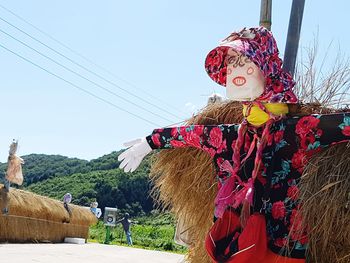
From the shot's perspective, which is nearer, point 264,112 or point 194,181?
point 264,112

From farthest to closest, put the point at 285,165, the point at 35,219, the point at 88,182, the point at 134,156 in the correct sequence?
the point at 88,182 < the point at 35,219 < the point at 134,156 < the point at 285,165

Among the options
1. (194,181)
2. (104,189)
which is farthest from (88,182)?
(194,181)

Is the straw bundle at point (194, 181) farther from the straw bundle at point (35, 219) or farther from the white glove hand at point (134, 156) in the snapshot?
the straw bundle at point (35, 219)

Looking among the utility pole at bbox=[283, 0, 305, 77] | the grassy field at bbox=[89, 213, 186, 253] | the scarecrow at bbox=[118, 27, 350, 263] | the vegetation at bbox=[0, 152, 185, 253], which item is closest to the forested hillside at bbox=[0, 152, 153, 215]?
the vegetation at bbox=[0, 152, 185, 253]

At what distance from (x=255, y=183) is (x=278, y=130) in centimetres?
19

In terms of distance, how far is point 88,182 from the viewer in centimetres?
2431

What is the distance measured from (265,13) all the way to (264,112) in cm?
85

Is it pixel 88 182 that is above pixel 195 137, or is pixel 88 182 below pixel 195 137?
below

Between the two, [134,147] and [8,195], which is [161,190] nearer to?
[134,147]

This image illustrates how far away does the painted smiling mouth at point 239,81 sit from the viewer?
172 cm

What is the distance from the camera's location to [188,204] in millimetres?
1996

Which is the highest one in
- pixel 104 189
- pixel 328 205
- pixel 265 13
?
pixel 265 13

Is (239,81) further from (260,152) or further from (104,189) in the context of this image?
(104,189)

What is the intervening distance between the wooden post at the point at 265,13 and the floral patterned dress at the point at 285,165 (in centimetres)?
76
